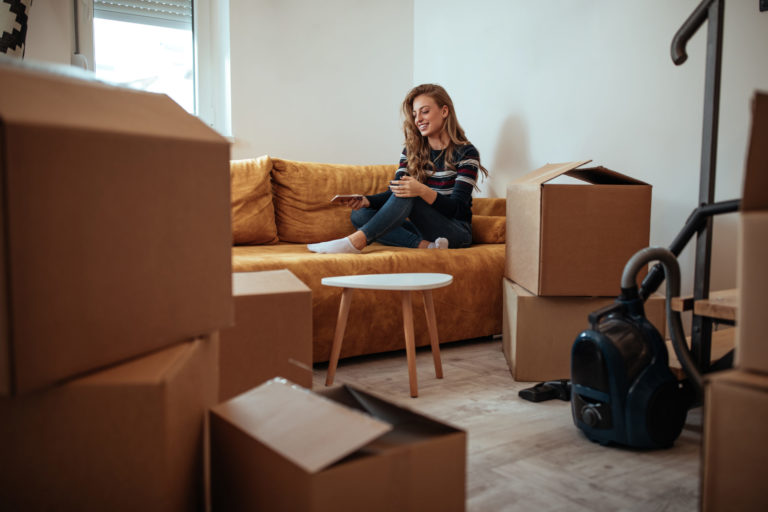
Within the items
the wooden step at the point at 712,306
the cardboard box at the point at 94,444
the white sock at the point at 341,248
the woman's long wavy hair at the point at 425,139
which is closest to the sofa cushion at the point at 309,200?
the woman's long wavy hair at the point at 425,139

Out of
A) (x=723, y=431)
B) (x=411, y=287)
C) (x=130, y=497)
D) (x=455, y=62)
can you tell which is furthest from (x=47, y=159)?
(x=455, y=62)

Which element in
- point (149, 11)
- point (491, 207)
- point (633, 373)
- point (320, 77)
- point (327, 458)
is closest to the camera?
point (327, 458)

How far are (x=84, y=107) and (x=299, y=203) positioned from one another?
2030 mm

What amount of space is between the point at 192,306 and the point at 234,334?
0.34 m

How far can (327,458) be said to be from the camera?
0.72 meters

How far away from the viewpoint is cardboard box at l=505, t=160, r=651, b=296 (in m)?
1.82

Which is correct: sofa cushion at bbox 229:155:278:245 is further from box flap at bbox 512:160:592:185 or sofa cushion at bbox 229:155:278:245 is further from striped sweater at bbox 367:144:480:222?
box flap at bbox 512:160:592:185

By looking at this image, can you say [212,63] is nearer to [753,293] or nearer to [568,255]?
[568,255]

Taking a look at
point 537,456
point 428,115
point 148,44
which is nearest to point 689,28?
point 537,456

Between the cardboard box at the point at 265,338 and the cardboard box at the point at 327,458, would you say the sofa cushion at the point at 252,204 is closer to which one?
the cardboard box at the point at 265,338

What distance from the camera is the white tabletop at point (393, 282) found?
68.1 inches

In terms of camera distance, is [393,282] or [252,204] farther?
[252,204]

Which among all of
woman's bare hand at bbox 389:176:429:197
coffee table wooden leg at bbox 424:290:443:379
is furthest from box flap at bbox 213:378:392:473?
woman's bare hand at bbox 389:176:429:197

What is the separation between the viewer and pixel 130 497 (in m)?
0.74
